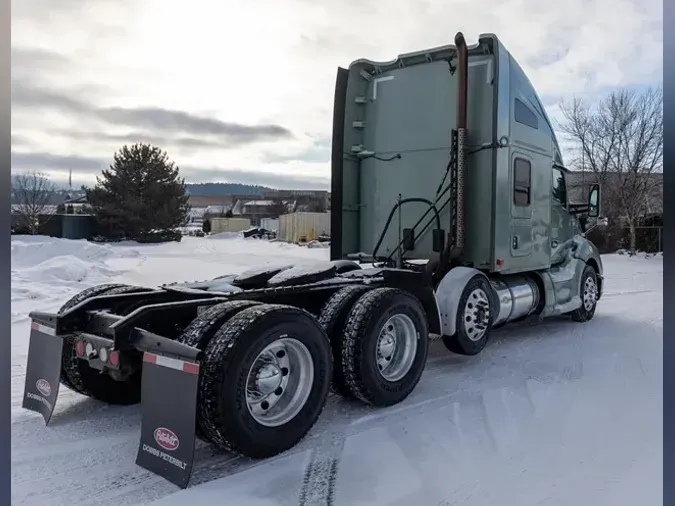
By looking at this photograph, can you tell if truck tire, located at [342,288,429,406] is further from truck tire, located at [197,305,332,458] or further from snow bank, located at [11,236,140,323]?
snow bank, located at [11,236,140,323]

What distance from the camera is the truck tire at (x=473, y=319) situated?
564cm

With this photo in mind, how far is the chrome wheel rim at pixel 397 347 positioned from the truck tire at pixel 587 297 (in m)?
4.51

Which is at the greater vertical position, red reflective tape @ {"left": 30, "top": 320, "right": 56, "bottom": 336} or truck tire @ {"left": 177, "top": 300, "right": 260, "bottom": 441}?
truck tire @ {"left": 177, "top": 300, "right": 260, "bottom": 441}

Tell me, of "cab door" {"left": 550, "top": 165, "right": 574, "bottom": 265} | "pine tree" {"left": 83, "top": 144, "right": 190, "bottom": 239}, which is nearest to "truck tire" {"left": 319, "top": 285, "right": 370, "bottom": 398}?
"cab door" {"left": 550, "top": 165, "right": 574, "bottom": 265}

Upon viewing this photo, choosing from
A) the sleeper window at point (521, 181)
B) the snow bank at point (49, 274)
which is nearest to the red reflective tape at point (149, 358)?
the snow bank at point (49, 274)

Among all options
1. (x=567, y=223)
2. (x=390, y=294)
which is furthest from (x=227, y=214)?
(x=390, y=294)

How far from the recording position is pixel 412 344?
4.78 meters

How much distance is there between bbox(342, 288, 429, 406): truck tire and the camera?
4.20 meters

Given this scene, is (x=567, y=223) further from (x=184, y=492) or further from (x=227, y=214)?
(x=227, y=214)

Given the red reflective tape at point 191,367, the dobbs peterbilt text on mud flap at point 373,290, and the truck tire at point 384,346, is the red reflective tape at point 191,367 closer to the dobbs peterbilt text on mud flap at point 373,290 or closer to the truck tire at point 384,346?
the dobbs peterbilt text on mud flap at point 373,290

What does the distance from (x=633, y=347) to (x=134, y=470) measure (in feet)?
18.8

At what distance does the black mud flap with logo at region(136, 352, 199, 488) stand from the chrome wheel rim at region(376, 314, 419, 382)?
1.86m

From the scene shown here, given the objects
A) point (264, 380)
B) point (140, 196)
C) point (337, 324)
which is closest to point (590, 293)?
point (337, 324)

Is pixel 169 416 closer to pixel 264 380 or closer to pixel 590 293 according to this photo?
pixel 264 380
